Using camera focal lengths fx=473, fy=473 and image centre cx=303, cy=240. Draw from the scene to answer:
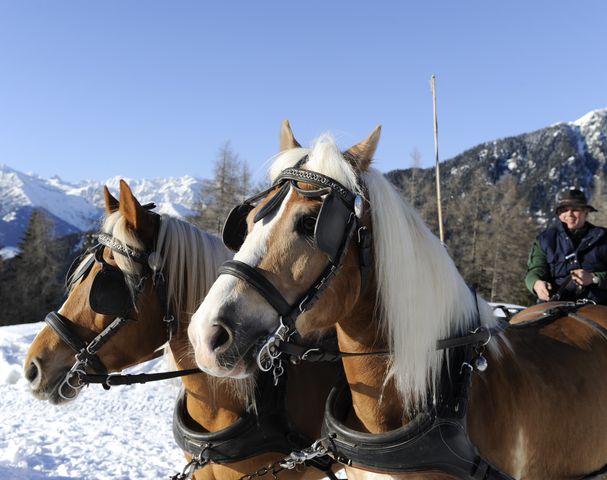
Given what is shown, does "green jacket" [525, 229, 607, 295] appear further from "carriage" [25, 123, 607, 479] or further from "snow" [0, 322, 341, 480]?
"snow" [0, 322, 341, 480]

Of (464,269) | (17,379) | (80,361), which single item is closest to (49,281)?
(17,379)

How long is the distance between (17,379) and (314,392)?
26.1 feet

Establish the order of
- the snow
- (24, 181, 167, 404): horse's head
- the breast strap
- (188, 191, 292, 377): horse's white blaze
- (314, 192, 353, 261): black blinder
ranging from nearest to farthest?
(188, 191, 292, 377): horse's white blaze → (314, 192, 353, 261): black blinder → the breast strap → (24, 181, 167, 404): horse's head → the snow

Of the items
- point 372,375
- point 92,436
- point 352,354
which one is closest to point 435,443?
point 372,375

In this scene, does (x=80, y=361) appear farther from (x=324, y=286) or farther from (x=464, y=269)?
(x=464, y=269)

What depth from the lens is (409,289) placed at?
182 centimetres

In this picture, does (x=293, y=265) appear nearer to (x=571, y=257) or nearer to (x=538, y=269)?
(x=571, y=257)

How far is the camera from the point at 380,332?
1.88 meters

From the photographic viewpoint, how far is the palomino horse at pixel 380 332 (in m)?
1.58

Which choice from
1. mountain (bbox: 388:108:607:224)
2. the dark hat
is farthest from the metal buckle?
mountain (bbox: 388:108:607:224)

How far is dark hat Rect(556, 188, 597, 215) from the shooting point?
3615mm

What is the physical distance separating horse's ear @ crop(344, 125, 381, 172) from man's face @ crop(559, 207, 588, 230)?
251cm

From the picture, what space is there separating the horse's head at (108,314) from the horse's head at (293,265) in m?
1.08

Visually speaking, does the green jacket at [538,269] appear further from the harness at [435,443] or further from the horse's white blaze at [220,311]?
the horse's white blaze at [220,311]
